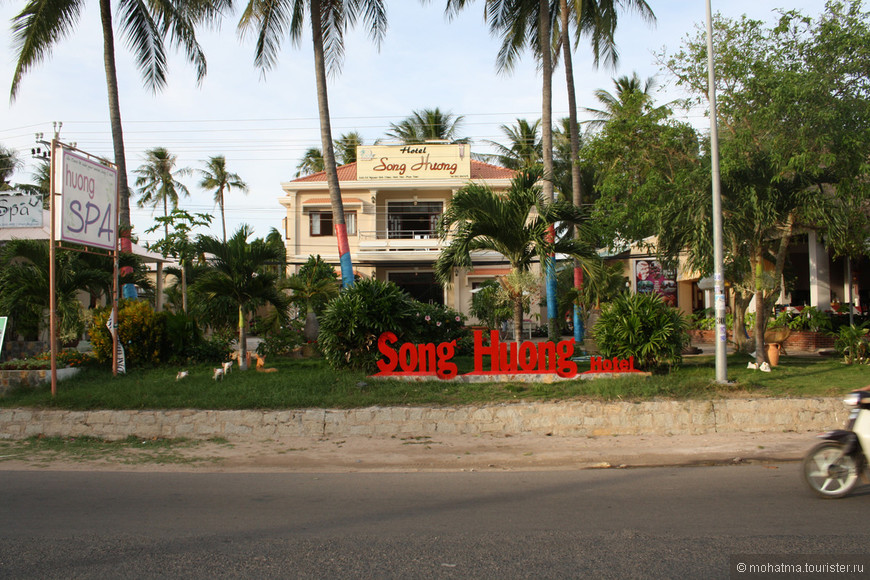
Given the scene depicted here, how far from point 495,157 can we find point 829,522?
108ft

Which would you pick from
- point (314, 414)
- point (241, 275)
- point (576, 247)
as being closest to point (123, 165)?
point (241, 275)

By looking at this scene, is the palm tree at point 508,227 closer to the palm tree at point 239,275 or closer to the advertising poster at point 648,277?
the palm tree at point 239,275

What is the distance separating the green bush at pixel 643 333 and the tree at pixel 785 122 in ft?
8.30

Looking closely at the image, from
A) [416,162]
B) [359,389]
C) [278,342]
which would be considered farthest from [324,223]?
[359,389]

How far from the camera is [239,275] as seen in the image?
13.1m

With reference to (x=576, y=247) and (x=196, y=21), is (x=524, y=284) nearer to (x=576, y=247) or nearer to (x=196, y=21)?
(x=576, y=247)

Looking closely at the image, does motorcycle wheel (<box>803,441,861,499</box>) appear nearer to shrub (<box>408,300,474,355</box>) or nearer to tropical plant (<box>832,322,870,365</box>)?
shrub (<box>408,300,474,355</box>)

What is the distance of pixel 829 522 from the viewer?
5418mm

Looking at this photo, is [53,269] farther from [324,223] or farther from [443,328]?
[324,223]

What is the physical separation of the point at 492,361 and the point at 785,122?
7.58 m

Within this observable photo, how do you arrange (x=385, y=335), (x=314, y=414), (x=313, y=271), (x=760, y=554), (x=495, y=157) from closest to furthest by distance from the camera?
(x=760, y=554)
(x=314, y=414)
(x=385, y=335)
(x=313, y=271)
(x=495, y=157)

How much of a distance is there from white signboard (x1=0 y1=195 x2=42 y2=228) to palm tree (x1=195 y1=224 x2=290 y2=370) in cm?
813

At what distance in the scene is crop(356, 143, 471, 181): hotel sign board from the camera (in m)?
29.1

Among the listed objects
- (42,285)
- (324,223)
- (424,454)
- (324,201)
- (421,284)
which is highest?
(324,201)
